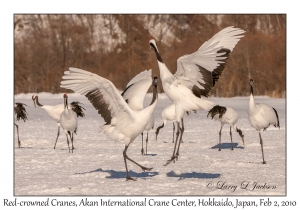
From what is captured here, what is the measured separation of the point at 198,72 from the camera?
339 inches

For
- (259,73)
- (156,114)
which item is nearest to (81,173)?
(156,114)

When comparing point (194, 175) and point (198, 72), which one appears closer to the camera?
point (194, 175)

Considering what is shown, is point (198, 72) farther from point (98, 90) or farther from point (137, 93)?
point (98, 90)

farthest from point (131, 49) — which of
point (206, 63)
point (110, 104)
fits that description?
point (110, 104)

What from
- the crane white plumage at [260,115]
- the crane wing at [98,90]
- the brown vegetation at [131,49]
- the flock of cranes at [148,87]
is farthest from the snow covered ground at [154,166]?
the brown vegetation at [131,49]

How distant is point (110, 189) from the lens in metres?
7.41

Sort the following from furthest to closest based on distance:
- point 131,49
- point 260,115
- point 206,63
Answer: point 131,49 → point 260,115 → point 206,63

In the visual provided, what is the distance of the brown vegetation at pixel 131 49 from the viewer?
27172mm

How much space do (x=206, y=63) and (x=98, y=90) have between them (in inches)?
69.2

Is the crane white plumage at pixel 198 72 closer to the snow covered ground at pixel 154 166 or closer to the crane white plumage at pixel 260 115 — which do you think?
the snow covered ground at pixel 154 166

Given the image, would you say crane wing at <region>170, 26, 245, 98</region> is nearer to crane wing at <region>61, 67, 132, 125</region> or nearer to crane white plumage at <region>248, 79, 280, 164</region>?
crane wing at <region>61, 67, 132, 125</region>

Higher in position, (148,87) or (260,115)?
(148,87)

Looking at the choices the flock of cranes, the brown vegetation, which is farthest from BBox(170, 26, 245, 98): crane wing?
the brown vegetation

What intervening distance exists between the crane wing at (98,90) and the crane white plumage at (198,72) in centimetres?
123
